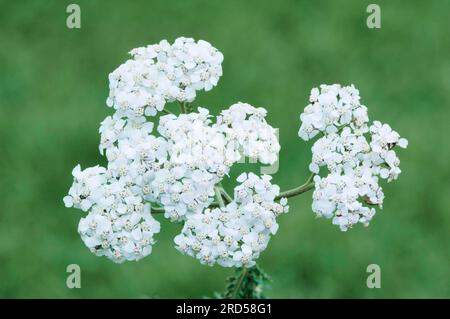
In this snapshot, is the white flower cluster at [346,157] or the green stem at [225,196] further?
the green stem at [225,196]

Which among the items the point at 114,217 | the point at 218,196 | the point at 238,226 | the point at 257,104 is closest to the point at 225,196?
the point at 218,196

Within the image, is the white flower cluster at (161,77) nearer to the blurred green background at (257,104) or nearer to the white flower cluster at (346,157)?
the white flower cluster at (346,157)

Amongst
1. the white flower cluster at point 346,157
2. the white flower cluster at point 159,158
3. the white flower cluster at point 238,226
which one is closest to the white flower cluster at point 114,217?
the white flower cluster at point 159,158

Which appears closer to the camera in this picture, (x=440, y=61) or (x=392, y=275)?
(x=392, y=275)

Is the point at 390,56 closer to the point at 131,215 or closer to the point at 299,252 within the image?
the point at 299,252

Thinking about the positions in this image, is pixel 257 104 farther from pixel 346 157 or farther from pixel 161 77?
pixel 346 157

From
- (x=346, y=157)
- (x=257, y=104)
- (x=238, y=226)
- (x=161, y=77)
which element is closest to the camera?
(x=238, y=226)
